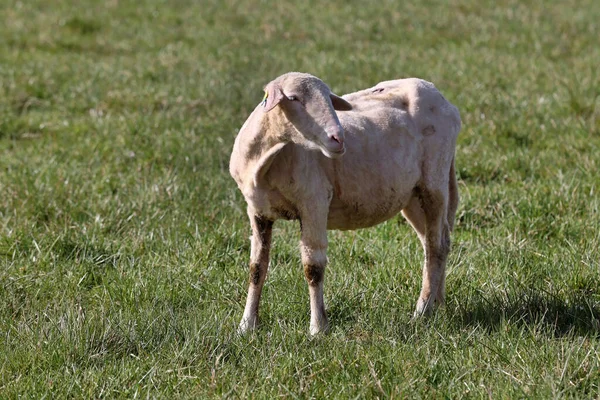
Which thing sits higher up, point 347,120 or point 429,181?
point 347,120

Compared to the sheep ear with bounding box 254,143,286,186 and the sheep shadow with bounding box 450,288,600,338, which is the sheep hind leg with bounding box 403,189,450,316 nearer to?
the sheep shadow with bounding box 450,288,600,338

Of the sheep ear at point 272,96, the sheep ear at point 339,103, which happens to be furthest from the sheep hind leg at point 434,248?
the sheep ear at point 272,96

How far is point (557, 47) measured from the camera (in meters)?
11.8

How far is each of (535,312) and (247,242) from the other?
2.05 meters

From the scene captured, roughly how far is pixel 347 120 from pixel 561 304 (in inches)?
60.1

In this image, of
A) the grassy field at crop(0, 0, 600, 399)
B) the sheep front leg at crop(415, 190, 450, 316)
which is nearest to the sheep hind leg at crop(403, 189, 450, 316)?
the sheep front leg at crop(415, 190, 450, 316)

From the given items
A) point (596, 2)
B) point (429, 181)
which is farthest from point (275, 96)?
point (596, 2)

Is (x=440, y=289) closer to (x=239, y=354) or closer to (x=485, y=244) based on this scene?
(x=485, y=244)

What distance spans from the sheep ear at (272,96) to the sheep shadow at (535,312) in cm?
153

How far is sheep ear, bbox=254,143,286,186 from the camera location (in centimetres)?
410

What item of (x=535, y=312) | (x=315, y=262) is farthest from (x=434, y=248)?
(x=315, y=262)

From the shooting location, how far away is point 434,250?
4828mm

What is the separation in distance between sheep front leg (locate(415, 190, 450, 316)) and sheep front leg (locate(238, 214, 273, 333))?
0.87 metres

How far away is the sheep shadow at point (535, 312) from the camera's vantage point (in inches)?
172
